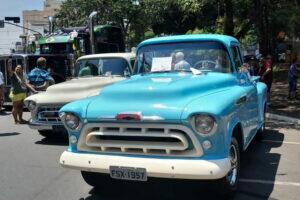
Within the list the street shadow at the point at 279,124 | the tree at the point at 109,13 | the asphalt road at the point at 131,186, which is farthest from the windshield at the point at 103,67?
the tree at the point at 109,13

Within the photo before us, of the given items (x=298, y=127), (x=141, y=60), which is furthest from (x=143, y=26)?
(x=141, y=60)

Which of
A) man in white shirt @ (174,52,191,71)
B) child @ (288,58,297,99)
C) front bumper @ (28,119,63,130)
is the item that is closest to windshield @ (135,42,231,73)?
man in white shirt @ (174,52,191,71)

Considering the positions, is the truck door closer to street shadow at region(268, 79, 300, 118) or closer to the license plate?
the license plate

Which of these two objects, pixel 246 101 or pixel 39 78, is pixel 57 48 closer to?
pixel 39 78

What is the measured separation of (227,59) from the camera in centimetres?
750

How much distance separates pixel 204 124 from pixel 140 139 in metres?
0.77

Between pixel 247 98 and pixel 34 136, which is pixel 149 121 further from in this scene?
pixel 34 136

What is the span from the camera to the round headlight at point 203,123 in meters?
5.55

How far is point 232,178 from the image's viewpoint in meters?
6.29

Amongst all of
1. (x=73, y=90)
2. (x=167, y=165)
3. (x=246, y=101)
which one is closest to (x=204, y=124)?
(x=167, y=165)

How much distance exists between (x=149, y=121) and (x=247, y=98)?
2.20 meters

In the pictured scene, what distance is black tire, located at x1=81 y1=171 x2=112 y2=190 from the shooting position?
264 inches

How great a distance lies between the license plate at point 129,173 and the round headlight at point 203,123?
74 centimetres

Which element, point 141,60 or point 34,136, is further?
point 34,136
